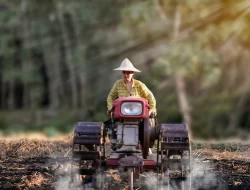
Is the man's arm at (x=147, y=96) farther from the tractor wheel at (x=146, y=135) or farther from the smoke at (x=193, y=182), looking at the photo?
the smoke at (x=193, y=182)

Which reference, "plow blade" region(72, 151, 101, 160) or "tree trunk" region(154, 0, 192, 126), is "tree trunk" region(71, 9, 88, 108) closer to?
"tree trunk" region(154, 0, 192, 126)

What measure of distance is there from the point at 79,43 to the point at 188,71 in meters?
12.6

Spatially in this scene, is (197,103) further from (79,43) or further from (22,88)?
(22,88)

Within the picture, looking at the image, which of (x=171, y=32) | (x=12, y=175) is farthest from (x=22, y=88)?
(x=12, y=175)

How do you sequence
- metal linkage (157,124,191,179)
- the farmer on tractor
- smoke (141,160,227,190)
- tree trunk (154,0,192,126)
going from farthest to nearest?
tree trunk (154,0,192,126) < the farmer on tractor < smoke (141,160,227,190) < metal linkage (157,124,191,179)

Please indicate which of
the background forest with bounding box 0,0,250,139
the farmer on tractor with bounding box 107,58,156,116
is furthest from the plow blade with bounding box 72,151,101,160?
the background forest with bounding box 0,0,250,139

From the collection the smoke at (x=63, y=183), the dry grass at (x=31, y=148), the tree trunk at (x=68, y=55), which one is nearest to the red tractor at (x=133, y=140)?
the smoke at (x=63, y=183)

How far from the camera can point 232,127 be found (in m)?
29.7

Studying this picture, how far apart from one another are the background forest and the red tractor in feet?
46.5

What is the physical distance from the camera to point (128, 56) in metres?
32.2

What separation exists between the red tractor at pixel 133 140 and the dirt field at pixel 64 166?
0.49 m

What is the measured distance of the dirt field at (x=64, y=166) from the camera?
9.57 m

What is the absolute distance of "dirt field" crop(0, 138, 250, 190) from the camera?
957 cm

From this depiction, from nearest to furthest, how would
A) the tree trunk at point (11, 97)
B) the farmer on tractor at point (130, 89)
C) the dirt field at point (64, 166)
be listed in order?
the dirt field at point (64, 166) < the farmer on tractor at point (130, 89) < the tree trunk at point (11, 97)
